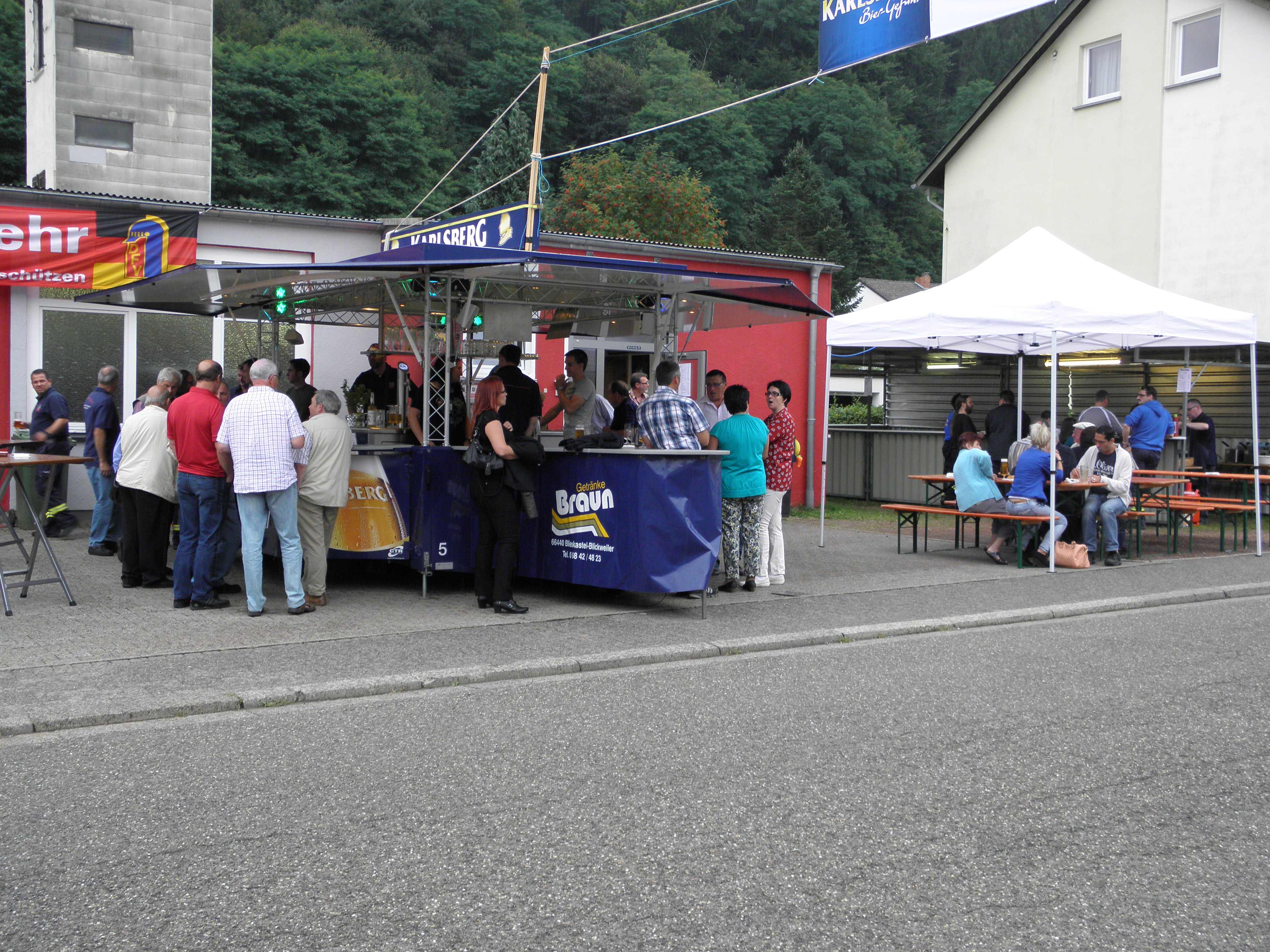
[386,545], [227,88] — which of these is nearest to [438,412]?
[386,545]

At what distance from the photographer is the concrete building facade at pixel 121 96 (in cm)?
2881

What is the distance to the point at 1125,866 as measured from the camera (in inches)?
160

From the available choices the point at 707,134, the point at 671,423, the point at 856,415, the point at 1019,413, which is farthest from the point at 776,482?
the point at 707,134

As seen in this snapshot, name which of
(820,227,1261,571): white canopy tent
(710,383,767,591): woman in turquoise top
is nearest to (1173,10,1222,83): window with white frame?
(820,227,1261,571): white canopy tent

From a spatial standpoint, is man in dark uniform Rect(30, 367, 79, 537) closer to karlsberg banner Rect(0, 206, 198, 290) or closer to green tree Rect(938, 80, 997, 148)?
karlsberg banner Rect(0, 206, 198, 290)

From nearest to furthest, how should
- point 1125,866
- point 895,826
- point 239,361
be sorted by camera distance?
1. point 1125,866
2. point 895,826
3. point 239,361

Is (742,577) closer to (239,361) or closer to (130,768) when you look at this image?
(130,768)

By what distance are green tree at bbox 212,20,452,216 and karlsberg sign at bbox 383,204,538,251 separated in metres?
29.7

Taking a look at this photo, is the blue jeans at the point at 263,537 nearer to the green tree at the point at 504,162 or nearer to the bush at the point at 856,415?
the bush at the point at 856,415

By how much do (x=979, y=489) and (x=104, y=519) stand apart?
928 centimetres

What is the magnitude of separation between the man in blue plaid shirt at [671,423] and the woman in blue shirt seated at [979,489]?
4.40 metres

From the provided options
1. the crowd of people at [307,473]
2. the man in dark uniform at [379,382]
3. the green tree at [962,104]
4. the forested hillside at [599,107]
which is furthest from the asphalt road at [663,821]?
the green tree at [962,104]

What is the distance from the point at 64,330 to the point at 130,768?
1101 cm

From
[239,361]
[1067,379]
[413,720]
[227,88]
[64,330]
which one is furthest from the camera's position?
[227,88]
